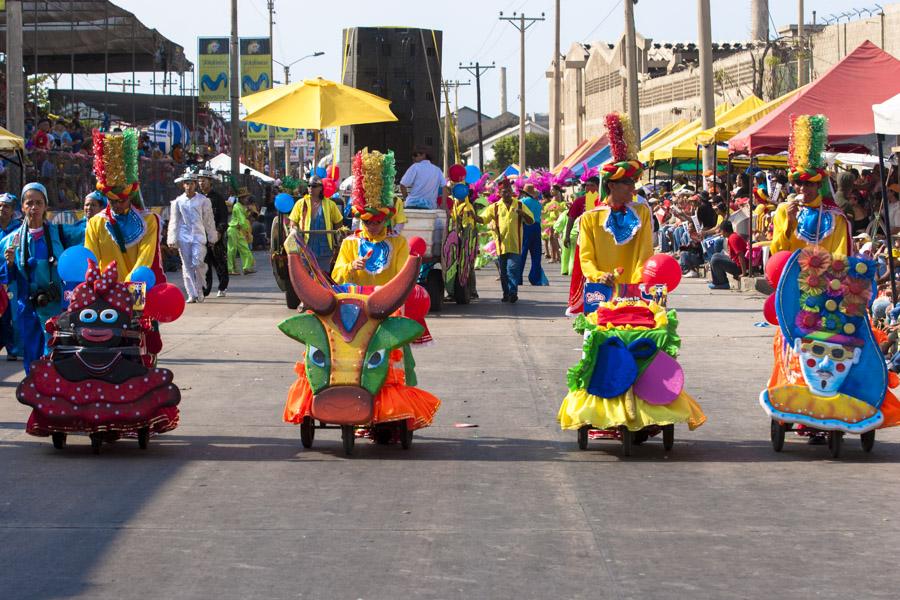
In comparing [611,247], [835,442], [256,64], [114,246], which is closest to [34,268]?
[114,246]

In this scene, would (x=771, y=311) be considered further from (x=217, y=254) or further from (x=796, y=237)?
(x=217, y=254)

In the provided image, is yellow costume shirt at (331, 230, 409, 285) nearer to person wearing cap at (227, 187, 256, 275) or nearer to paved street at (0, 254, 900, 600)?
paved street at (0, 254, 900, 600)

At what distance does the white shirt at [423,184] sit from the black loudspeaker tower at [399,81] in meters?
4.32

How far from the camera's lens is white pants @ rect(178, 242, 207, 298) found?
19.7m

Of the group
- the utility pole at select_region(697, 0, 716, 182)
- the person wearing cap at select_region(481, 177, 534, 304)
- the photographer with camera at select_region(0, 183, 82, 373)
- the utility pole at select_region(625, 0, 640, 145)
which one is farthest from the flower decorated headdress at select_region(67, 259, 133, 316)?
the utility pole at select_region(625, 0, 640, 145)

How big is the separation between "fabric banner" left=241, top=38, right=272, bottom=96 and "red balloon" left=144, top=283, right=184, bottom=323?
28.5 metres

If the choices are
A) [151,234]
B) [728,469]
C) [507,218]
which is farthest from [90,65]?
[728,469]

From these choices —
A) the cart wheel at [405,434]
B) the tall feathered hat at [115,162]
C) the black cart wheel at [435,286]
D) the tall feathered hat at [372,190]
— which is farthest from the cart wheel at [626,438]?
the black cart wheel at [435,286]

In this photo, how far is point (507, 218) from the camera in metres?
20.4

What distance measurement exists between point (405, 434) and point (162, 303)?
1.75 meters

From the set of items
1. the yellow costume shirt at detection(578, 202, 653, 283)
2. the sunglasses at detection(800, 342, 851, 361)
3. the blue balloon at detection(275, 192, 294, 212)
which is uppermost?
the blue balloon at detection(275, 192, 294, 212)

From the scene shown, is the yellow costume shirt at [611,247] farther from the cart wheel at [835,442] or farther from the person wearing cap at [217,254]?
the person wearing cap at [217,254]

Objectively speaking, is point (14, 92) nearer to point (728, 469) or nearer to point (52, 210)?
point (52, 210)

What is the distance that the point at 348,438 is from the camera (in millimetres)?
8656
